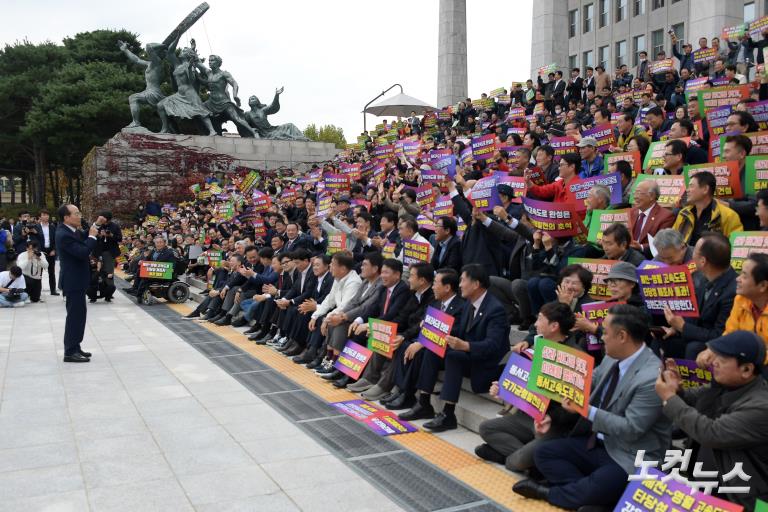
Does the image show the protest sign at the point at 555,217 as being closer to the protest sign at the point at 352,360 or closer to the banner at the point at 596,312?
the banner at the point at 596,312

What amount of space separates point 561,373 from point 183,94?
30914mm

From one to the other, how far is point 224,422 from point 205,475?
4.12ft

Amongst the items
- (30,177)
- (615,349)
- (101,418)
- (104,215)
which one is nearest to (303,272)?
(101,418)

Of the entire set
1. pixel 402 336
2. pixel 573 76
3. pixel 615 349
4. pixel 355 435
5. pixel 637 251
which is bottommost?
pixel 355 435

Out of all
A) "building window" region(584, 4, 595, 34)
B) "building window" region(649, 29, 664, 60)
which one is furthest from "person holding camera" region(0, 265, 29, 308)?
"building window" region(584, 4, 595, 34)

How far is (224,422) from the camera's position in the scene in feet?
19.2

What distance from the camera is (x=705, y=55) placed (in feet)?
45.3

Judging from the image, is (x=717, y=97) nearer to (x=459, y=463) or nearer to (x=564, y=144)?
(x=564, y=144)

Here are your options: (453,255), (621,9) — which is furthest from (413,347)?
(621,9)

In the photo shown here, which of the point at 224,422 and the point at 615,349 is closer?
the point at 615,349

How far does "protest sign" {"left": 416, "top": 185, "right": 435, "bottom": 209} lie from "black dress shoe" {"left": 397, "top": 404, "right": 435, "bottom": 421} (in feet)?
11.6

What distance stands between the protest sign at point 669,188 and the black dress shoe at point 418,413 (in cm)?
268

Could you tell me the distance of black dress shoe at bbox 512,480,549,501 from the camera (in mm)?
4152

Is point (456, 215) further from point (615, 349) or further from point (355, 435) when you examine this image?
point (615, 349)
